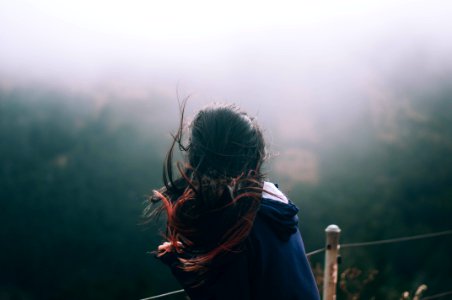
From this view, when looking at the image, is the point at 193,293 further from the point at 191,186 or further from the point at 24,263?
the point at 24,263

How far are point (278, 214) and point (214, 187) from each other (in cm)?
20

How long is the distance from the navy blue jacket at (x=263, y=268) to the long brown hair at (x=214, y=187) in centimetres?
4

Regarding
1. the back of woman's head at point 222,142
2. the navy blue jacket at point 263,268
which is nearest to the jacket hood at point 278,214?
the navy blue jacket at point 263,268

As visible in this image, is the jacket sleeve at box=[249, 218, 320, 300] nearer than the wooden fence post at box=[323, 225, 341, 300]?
Yes

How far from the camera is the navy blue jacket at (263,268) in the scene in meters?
1.07

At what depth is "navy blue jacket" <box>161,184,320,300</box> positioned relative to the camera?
1.07m

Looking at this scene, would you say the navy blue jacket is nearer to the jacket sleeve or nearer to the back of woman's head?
the jacket sleeve

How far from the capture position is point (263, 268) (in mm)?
1094

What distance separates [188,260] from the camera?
1.08 m

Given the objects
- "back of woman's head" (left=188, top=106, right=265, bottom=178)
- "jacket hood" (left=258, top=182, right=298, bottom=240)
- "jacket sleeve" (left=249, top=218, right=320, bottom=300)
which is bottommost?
"jacket sleeve" (left=249, top=218, right=320, bottom=300)

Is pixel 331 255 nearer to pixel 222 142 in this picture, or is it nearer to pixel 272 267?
pixel 272 267

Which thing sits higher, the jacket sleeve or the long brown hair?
the long brown hair

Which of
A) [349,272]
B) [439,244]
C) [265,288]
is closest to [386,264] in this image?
[439,244]

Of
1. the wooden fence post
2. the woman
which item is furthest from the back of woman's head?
the wooden fence post
